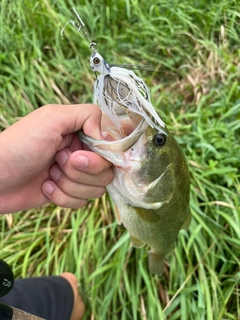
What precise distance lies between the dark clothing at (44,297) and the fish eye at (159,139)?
3.67ft

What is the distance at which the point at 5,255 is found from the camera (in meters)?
2.27

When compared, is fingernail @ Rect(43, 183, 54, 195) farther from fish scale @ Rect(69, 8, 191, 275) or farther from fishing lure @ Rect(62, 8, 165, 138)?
fishing lure @ Rect(62, 8, 165, 138)

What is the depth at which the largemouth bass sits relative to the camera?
3.35 ft

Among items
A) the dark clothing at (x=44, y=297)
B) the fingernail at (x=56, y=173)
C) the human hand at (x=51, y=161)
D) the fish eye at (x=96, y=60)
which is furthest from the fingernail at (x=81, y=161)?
the dark clothing at (x=44, y=297)

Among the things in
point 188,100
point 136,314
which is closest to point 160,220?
point 136,314

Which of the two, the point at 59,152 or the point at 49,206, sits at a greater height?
the point at 59,152

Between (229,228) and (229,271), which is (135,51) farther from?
(229,271)

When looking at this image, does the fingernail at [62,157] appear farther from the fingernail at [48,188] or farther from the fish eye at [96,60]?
the fish eye at [96,60]

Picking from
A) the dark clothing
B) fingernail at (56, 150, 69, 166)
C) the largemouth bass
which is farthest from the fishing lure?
the dark clothing

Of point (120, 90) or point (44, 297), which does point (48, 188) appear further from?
point (44, 297)

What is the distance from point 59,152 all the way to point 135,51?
193 centimetres

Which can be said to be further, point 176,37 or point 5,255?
point 176,37

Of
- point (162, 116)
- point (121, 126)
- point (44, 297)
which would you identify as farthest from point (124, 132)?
point (162, 116)

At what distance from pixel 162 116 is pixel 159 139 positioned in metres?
1.36
